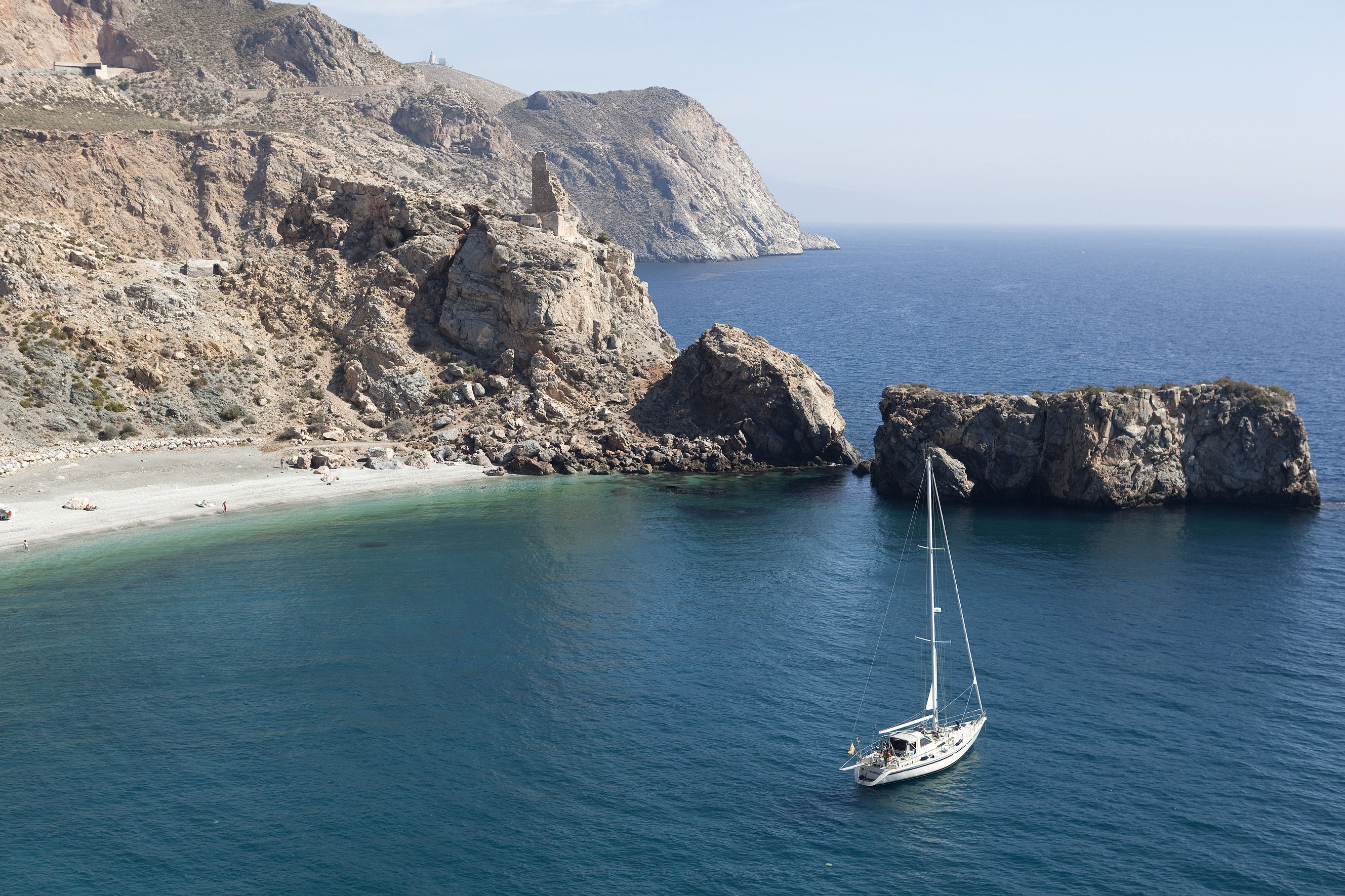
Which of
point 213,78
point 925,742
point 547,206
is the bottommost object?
point 925,742

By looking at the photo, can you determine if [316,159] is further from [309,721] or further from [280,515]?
[309,721]

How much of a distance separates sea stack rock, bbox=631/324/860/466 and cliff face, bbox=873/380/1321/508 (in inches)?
404

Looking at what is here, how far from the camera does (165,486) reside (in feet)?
244

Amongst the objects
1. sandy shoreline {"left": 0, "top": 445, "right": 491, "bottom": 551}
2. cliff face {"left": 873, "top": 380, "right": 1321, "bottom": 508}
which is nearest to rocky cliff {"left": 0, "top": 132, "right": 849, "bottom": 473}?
sandy shoreline {"left": 0, "top": 445, "right": 491, "bottom": 551}

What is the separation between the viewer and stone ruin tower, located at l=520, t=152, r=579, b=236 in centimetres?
9869

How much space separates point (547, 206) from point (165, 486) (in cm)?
4328

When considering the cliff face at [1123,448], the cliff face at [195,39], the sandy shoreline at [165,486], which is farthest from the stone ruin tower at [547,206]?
the cliff face at [195,39]

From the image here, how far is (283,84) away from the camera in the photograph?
561ft

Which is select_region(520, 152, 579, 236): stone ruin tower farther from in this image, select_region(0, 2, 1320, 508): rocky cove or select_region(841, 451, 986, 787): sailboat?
select_region(841, 451, 986, 787): sailboat

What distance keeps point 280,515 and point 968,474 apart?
49.1 meters

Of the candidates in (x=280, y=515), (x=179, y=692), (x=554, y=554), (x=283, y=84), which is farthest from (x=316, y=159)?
(x=179, y=692)

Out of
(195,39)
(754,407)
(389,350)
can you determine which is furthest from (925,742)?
(195,39)

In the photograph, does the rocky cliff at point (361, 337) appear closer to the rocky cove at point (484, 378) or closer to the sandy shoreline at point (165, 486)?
the rocky cove at point (484, 378)

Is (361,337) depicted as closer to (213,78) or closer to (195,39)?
(213,78)
